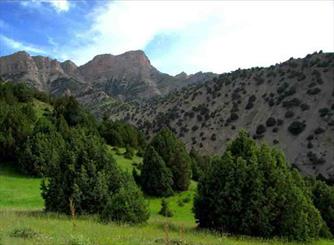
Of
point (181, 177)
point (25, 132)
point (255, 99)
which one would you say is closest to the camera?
point (181, 177)

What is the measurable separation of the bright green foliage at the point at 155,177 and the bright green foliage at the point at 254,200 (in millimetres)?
23641

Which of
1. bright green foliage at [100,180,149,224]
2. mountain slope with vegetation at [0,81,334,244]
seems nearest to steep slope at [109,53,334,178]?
mountain slope with vegetation at [0,81,334,244]

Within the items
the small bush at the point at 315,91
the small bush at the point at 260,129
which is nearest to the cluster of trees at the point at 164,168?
the small bush at the point at 260,129

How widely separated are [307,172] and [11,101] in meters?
51.5

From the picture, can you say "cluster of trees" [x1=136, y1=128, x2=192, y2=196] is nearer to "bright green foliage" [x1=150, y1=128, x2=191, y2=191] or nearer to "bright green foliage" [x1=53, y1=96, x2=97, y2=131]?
"bright green foliage" [x1=150, y1=128, x2=191, y2=191]

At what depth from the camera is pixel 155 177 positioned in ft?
161

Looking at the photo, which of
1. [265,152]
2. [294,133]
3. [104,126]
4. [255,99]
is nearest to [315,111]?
[294,133]

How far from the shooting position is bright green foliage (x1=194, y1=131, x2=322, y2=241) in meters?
23.1

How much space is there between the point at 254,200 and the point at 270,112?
9004cm

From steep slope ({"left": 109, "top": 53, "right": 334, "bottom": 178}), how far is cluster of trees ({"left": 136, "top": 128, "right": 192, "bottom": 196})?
40376 millimetres

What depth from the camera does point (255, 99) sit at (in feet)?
385

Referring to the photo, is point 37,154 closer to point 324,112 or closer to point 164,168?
point 164,168

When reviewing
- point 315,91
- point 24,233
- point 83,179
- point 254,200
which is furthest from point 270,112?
point 24,233

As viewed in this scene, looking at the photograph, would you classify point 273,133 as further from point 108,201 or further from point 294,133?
point 108,201
